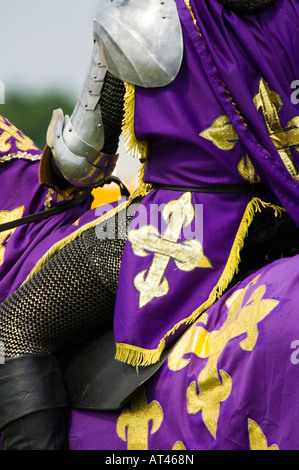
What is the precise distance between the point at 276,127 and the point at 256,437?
0.75 meters

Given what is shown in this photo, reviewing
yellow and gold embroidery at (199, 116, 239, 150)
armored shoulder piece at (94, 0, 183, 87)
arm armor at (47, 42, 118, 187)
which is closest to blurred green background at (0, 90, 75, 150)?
arm armor at (47, 42, 118, 187)

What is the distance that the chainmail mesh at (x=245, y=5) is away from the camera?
195cm

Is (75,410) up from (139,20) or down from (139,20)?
down

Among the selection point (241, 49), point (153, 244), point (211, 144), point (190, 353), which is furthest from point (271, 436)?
point (241, 49)

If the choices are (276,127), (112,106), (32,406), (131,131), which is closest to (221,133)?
(276,127)

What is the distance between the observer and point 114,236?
2.23 meters

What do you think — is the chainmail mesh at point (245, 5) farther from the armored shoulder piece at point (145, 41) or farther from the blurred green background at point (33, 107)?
the blurred green background at point (33, 107)

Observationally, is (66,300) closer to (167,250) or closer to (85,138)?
(167,250)

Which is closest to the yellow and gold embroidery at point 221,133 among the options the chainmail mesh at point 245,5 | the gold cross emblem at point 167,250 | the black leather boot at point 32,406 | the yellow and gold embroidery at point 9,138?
the gold cross emblem at point 167,250

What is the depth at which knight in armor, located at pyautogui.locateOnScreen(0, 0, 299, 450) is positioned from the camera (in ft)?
6.41

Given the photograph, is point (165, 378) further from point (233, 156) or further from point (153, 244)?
point (233, 156)

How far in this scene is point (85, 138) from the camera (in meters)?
2.27

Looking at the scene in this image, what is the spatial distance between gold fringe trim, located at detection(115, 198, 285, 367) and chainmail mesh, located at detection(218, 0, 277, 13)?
472 mm

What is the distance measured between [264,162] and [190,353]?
49cm
